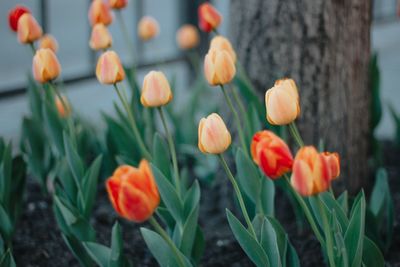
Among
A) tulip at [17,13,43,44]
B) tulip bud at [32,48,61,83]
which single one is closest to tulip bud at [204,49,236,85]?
tulip bud at [32,48,61,83]

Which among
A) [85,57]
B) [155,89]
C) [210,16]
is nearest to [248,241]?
[155,89]

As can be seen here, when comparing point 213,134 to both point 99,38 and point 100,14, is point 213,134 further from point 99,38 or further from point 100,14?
point 100,14

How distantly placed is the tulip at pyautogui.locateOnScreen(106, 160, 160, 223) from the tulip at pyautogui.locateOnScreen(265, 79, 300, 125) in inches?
9.7

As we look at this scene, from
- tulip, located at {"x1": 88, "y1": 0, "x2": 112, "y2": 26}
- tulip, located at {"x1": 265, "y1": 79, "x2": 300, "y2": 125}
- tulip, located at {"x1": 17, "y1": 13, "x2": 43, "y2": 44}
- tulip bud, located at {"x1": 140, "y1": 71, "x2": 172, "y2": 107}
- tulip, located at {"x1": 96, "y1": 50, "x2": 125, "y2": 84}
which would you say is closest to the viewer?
tulip, located at {"x1": 265, "y1": 79, "x2": 300, "y2": 125}

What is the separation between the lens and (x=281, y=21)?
1.79 meters

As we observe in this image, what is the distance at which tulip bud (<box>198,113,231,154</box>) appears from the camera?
110 cm

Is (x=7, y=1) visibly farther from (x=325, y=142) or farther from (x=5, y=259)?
(x=5, y=259)

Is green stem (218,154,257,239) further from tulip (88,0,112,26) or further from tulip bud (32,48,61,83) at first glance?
tulip (88,0,112,26)

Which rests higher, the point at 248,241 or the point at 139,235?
the point at 248,241

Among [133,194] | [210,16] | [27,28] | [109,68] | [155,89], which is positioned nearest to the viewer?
[133,194]

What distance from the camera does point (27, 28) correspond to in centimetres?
154

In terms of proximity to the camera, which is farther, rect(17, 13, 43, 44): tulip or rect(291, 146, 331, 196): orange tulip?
rect(17, 13, 43, 44): tulip

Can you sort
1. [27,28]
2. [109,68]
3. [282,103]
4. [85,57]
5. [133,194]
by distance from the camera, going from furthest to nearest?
[85,57]
[27,28]
[109,68]
[282,103]
[133,194]

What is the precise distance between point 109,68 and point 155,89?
150mm
